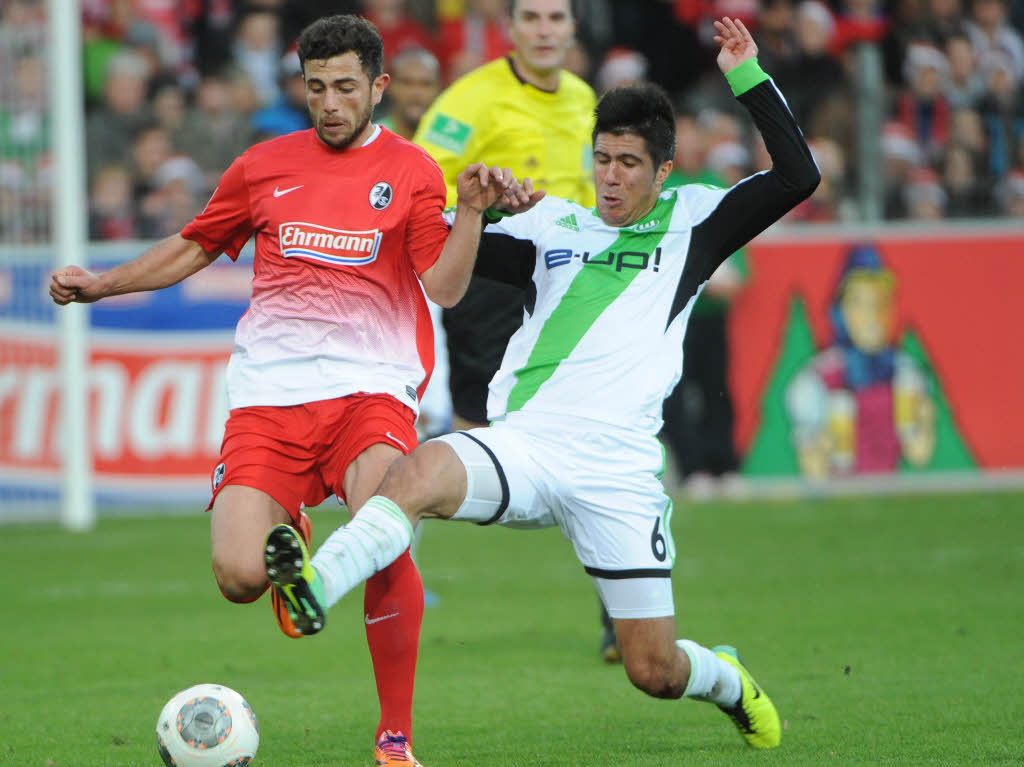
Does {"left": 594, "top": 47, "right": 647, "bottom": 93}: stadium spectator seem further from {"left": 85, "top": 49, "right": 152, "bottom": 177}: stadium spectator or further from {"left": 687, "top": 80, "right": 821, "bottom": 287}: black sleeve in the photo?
{"left": 687, "top": 80, "right": 821, "bottom": 287}: black sleeve

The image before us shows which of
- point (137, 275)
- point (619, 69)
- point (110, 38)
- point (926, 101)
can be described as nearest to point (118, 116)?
point (110, 38)

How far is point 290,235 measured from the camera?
536 centimetres

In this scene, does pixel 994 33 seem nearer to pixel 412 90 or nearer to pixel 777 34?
pixel 777 34

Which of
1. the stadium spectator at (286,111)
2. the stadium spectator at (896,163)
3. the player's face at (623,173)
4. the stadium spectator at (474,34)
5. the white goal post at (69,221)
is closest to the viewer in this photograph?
the player's face at (623,173)

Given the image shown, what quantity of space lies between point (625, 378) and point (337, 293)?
3.28 ft

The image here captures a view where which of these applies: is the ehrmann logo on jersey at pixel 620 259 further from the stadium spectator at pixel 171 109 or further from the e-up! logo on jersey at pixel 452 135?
the stadium spectator at pixel 171 109

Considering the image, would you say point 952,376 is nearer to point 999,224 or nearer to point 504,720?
point 999,224

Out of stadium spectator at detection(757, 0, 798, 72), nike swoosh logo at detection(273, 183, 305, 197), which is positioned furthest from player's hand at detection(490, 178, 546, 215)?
stadium spectator at detection(757, 0, 798, 72)

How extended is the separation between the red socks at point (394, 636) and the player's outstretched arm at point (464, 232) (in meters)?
0.87

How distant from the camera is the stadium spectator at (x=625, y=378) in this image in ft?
17.4

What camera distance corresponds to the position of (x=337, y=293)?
5.36 metres

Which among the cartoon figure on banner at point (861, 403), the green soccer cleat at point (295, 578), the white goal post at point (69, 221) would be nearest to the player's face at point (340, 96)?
the green soccer cleat at point (295, 578)

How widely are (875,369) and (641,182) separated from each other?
7748 millimetres

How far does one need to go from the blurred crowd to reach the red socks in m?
8.14
